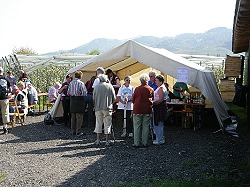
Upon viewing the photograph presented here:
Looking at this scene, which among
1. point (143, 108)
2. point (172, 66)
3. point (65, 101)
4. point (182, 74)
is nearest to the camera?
point (143, 108)

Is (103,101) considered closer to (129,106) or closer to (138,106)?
(138,106)

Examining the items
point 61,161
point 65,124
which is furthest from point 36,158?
point 65,124

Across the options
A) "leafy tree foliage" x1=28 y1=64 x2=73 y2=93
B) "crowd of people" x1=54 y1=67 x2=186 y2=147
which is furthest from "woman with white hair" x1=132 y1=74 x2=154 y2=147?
"leafy tree foliage" x1=28 y1=64 x2=73 y2=93

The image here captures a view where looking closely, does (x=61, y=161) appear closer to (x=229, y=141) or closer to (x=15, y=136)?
(x=15, y=136)

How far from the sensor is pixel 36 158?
7.46 meters

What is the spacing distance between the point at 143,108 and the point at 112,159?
4.99ft

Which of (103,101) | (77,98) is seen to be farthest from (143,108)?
(77,98)

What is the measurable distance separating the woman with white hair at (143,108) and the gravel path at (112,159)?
293 mm

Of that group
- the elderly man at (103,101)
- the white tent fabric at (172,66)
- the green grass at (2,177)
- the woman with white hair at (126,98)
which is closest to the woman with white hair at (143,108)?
the elderly man at (103,101)

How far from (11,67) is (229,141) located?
16.6 m

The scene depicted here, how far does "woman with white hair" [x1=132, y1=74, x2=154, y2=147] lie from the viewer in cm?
833

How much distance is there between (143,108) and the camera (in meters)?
8.32

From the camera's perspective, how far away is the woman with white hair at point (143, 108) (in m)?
8.33

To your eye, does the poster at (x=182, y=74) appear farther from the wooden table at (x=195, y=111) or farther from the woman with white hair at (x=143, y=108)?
the woman with white hair at (x=143, y=108)
